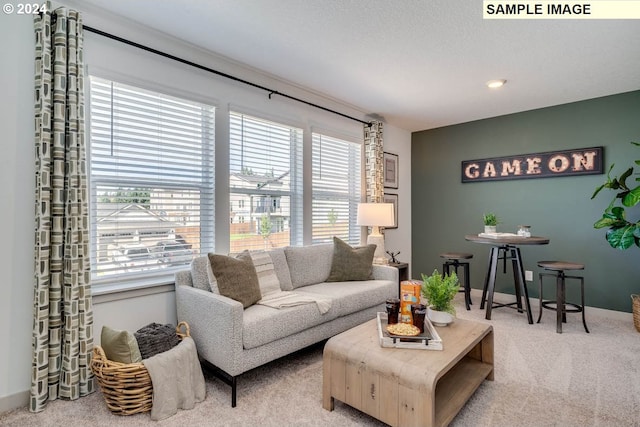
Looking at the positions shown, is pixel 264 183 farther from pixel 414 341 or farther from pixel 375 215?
pixel 414 341

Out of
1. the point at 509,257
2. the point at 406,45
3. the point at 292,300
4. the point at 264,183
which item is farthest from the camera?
the point at 509,257

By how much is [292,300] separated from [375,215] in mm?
1837

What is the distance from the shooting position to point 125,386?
1.89m

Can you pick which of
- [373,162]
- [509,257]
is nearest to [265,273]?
[373,162]

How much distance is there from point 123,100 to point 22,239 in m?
1.15

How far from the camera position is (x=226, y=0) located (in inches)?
86.0

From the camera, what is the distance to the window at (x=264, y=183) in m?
3.19

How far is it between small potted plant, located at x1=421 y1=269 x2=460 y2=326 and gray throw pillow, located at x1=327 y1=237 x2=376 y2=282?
124cm

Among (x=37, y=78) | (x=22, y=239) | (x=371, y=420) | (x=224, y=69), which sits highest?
(x=224, y=69)

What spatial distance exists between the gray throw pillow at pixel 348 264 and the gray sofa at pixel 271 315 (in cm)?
9

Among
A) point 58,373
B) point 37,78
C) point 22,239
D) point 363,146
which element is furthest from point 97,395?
point 363,146

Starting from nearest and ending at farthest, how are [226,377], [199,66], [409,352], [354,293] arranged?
[409,352] < [226,377] < [199,66] < [354,293]

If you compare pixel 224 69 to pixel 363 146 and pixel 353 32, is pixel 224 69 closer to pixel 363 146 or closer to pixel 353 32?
pixel 353 32

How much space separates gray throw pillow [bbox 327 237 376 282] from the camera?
3.47 meters
